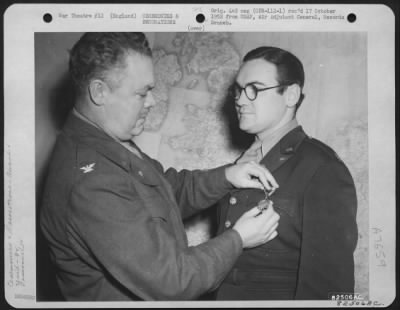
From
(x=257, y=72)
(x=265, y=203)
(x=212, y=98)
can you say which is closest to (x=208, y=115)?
(x=212, y=98)

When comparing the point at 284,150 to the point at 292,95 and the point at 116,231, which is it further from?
the point at 116,231

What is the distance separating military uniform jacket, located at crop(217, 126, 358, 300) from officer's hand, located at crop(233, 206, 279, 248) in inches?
0.9

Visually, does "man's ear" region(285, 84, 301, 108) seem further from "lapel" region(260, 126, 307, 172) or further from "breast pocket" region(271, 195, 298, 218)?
"breast pocket" region(271, 195, 298, 218)

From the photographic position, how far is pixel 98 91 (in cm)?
112

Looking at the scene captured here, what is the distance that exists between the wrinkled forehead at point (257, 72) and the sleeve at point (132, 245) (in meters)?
0.45

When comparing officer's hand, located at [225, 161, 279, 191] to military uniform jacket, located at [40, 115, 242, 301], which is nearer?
military uniform jacket, located at [40, 115, 242, 301]

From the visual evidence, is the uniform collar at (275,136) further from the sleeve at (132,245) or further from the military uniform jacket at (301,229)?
the sleeve at (132,245)

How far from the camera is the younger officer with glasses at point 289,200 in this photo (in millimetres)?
1140

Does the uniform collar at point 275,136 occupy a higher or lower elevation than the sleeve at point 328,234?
higher

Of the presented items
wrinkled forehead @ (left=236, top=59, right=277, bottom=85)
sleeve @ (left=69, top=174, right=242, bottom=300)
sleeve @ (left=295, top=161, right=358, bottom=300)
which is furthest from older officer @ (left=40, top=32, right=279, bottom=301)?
wrinkled forehead @ (left=236, top=59, right=277, bottom=85)

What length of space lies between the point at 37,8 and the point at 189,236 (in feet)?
2.65

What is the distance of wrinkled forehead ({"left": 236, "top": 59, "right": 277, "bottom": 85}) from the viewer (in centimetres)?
119

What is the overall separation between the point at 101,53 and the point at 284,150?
563 mm

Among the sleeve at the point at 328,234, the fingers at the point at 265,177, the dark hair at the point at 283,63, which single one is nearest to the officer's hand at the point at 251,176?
the fingers at the point at 265,177
